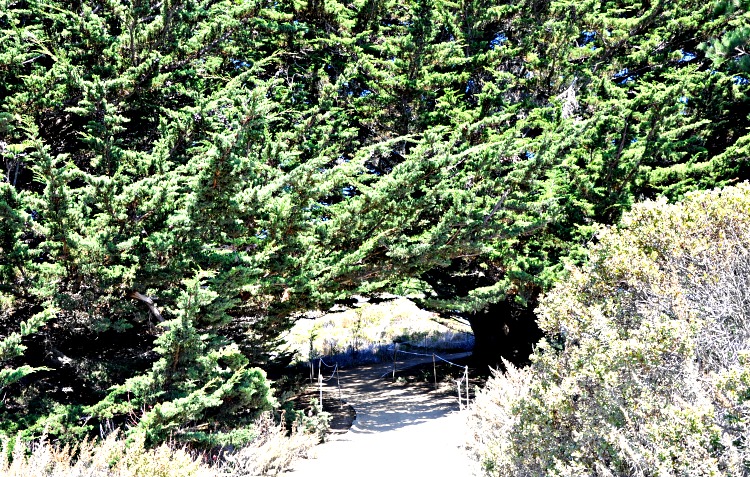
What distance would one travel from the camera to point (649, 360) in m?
3.22

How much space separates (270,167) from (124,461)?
149 inches

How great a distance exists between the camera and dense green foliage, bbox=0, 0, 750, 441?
5305 millimetres

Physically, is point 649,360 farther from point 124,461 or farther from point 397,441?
point 397,441

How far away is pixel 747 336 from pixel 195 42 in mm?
7577

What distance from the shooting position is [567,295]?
4809mm

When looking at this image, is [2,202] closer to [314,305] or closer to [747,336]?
[314,305]

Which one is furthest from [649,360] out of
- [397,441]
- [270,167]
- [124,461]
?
[397,441]

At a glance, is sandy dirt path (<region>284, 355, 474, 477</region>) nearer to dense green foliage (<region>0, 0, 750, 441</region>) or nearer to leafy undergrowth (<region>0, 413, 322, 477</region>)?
leafy undergrowth (<region>0, 413, 322, 477</region>)

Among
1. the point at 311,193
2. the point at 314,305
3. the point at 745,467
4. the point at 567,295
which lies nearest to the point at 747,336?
the point at 745,467

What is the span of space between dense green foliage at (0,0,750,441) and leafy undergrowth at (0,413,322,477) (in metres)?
0.32

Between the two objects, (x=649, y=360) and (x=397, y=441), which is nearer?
(x=649, y=360)

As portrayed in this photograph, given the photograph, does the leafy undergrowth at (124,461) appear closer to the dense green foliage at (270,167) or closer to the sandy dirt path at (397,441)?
the dense green foliage at (270,167)

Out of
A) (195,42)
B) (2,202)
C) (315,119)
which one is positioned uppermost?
(195,42)

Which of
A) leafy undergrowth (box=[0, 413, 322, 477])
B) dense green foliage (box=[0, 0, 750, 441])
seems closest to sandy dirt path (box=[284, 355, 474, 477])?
leafy undergrowth (box=[0, 413, 322, 477])
